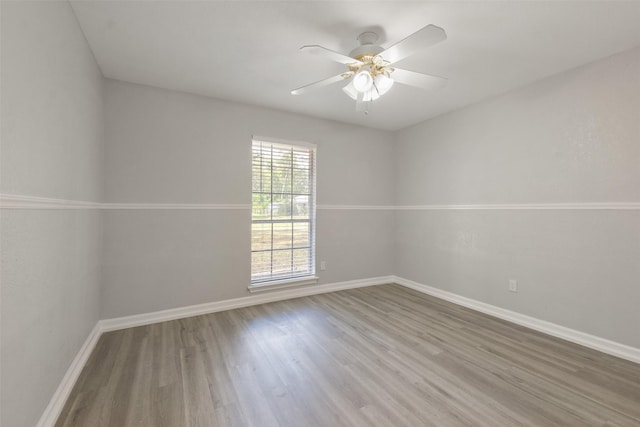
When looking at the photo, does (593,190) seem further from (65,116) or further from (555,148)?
(65,116)

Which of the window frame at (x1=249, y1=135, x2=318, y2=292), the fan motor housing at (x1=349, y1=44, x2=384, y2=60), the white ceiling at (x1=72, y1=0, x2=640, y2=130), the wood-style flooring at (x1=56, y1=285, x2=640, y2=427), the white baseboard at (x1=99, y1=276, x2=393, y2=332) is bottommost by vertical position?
the wood-style flooring at (x1=56, y1=285, x2=640, y2=427)

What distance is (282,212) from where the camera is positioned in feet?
11.6

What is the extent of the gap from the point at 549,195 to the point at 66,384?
408 cm

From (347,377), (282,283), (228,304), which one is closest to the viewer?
(347,377)

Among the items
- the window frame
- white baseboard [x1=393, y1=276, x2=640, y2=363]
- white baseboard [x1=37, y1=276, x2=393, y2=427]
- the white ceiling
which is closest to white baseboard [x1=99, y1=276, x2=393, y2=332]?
white baseboard [x1=37, y1=276, x2=393, y2=427]

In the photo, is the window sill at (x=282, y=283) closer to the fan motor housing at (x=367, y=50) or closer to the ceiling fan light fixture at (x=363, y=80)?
the ceiling fan light fixture at (x=363, y=80)

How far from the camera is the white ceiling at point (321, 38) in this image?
1.70 meters

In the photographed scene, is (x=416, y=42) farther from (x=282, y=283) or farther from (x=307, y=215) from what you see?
(x=282, y=283)

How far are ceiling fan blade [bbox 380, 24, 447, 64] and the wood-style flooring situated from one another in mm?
2134

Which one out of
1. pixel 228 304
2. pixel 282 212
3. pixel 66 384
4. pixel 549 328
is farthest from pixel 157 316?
pixel 549 328

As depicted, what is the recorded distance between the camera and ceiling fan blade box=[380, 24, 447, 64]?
145 centimetres

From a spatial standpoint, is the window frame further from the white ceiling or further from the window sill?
the white ceiling

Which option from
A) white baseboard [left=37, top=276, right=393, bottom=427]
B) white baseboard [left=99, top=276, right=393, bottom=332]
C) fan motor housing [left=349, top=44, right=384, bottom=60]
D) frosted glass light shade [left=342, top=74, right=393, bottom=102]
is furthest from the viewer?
white baseboard [left=99, top=276, right=393, bottom=332]

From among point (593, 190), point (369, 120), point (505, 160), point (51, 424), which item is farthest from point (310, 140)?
point (51, 424)
